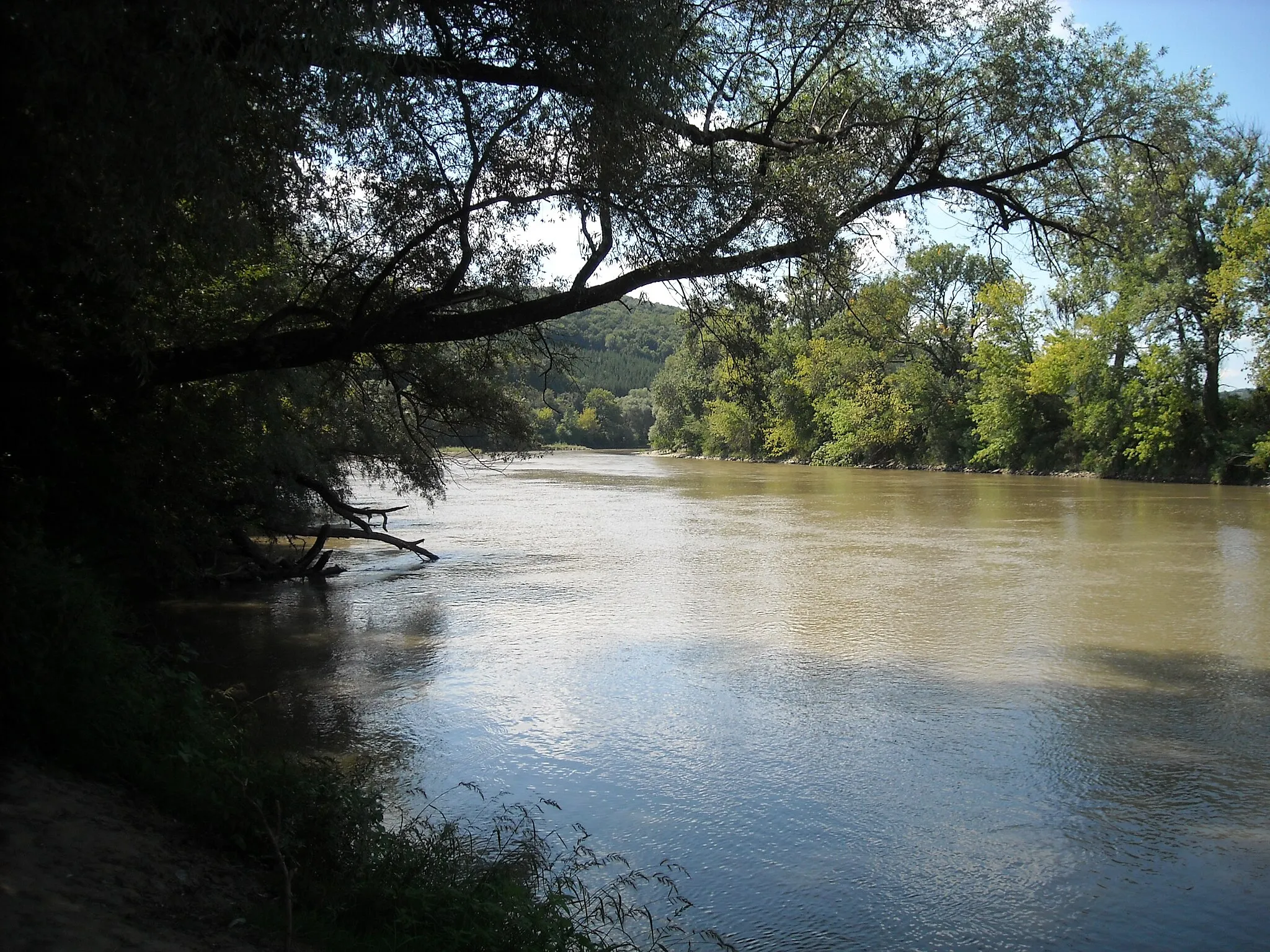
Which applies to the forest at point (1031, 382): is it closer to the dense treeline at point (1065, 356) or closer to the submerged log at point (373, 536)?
the dense treeline at point (1065, 356)

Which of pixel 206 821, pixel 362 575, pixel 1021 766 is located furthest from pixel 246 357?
pixel 362 575

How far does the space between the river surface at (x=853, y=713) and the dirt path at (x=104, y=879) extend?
2.47 metres

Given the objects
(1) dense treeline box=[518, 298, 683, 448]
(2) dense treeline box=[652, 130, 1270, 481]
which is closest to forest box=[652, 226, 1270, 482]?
(2) dense treeline box=[652, 130, 1270, 481]

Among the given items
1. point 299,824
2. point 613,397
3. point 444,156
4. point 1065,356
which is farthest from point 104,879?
point 613,397

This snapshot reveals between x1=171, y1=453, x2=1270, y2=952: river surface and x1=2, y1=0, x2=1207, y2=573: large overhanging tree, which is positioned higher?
x1=2, y1=0, x2=1207, y2=573: large overhanging tree

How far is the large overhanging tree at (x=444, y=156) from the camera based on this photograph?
4500 millimetres

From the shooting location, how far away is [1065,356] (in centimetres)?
4069

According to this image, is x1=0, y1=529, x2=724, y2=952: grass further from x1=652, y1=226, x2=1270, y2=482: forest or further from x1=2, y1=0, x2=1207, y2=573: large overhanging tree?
x1=652, y1=226, x2=1270, y2=482: forest

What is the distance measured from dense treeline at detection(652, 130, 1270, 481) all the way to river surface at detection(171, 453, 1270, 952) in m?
3.14

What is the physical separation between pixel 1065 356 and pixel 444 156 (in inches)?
1511

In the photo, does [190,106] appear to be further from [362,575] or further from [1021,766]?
[362,575]

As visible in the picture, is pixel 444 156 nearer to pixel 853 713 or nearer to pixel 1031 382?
pixel 853 713

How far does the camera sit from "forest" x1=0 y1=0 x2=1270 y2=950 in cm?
445

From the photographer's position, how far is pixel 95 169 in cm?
461
